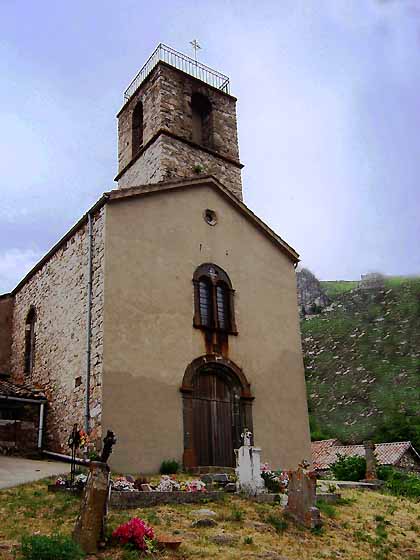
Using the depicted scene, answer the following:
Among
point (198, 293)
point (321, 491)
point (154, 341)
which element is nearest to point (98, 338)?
point (154, 341)

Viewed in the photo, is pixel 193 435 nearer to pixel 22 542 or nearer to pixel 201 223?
pixel 201 223

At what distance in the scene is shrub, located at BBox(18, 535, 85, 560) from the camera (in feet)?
24.2

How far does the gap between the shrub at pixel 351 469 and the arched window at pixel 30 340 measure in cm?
1007

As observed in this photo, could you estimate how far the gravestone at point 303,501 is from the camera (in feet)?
35.8

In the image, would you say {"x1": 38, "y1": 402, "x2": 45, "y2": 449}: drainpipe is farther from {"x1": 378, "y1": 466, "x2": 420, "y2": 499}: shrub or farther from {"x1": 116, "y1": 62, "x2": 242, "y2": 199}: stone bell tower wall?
{"x1": 378, "y1": 466, "x2": 420, "y2": 499}: shrub

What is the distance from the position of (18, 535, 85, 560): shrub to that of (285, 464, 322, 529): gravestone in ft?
14.9

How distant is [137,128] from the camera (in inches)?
963

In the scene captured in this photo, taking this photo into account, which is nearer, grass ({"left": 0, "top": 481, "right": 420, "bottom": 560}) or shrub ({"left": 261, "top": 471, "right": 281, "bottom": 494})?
grass ({"left": 0, "top": 481, "right": 420, "bottom": 560})

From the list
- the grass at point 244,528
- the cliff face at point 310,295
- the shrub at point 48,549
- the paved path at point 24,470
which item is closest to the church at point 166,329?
the paved path at point 24,470

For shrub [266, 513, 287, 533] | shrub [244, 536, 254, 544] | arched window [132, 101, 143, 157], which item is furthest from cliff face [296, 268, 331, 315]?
shrub [244, 536, 254, 544]

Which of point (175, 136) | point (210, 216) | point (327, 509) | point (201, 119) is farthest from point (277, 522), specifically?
point (201, 119)

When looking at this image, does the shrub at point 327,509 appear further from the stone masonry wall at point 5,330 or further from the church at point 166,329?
the stone masonry wall at point 5,330

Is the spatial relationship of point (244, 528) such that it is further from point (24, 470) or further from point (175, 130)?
point (175, 130)

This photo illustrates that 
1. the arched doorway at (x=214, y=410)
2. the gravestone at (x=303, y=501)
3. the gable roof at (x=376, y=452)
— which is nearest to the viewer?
the gravestone at (x=303, y=501)
